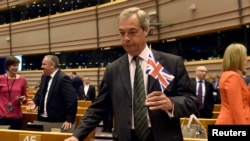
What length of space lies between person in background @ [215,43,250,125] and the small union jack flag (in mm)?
1218

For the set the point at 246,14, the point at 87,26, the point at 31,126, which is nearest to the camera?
the point at 31,126

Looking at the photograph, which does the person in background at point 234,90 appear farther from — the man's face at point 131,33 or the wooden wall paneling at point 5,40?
the wooden wall paneling at point 5,40

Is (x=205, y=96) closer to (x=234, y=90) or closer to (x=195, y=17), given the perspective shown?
(x=234, y=90)

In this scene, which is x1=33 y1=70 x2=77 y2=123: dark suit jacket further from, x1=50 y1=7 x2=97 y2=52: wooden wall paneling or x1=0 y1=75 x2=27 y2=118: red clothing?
x1=50 y1=7 x2=97 y2=52: wooden wall paneling

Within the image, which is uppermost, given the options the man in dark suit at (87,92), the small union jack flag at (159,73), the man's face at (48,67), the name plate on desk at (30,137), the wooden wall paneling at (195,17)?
the wooden wall paneling at (195,17)

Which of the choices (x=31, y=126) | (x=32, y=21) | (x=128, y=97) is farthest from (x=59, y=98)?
(x=32, y=21)

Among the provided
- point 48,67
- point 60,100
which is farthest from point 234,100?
point 48,67

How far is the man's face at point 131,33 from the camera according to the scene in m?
2.21

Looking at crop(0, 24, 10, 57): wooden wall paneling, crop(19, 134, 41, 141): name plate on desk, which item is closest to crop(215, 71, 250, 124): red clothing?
crop(19, 134, 41, 141): name plate on desk

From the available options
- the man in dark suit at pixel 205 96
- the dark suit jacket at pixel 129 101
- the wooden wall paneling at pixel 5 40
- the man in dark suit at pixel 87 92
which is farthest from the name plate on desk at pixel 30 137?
the wooden wall paneling at pixel 5 40

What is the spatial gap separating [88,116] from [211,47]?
11.7 m

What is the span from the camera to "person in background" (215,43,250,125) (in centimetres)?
321

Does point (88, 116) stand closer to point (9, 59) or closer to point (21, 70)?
point (9, 59)

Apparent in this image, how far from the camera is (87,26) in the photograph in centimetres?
1903
